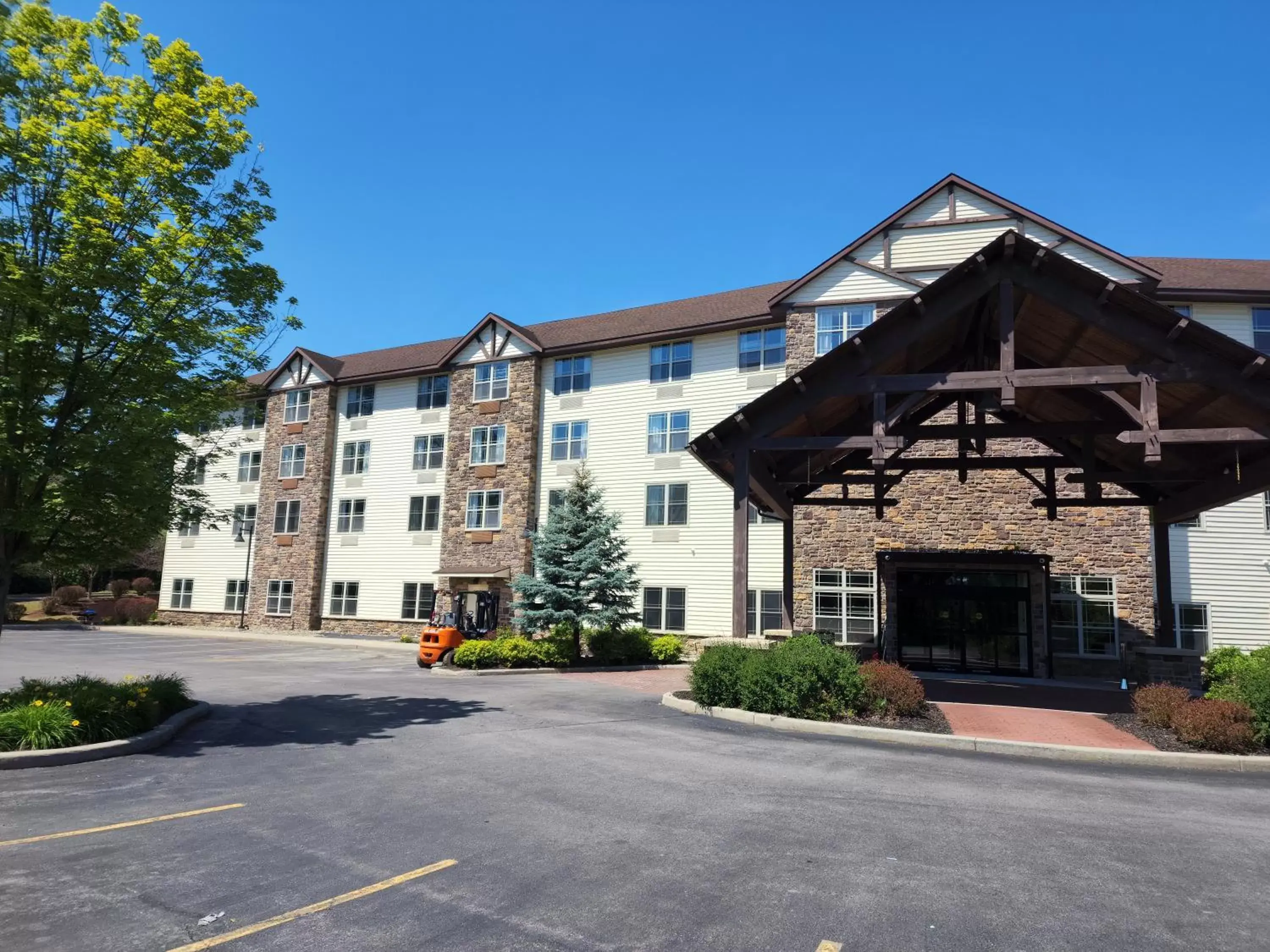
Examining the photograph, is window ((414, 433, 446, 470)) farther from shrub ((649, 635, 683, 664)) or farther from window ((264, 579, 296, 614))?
shrub ((649, 635, 683, 664))

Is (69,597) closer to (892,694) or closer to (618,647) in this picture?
(618,647)

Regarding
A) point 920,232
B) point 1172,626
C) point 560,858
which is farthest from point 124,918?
point 920,232

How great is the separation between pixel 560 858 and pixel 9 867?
3.88m

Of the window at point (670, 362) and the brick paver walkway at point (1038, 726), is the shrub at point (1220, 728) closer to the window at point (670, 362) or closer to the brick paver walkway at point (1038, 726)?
the brick paver walkway at point (1038, 726)

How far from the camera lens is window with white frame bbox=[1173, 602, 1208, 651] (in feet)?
71.3

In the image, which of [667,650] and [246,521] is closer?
[667,650]

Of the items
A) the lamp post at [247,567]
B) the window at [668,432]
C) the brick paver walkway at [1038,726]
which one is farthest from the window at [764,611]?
the lamp post at [247,567]

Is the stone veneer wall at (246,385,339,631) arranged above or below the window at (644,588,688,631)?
above

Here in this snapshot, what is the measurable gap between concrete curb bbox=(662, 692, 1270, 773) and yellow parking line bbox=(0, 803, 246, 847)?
753cm

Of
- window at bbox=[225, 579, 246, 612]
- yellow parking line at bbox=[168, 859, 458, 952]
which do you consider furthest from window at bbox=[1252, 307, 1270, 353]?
window at bbox=[225, 579, 246, 612]

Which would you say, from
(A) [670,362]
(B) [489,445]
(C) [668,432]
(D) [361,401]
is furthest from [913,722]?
(D) [361,401]

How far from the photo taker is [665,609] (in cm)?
2758

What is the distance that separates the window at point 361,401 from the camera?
3681 centimetres

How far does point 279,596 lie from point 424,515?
9.25 meters
